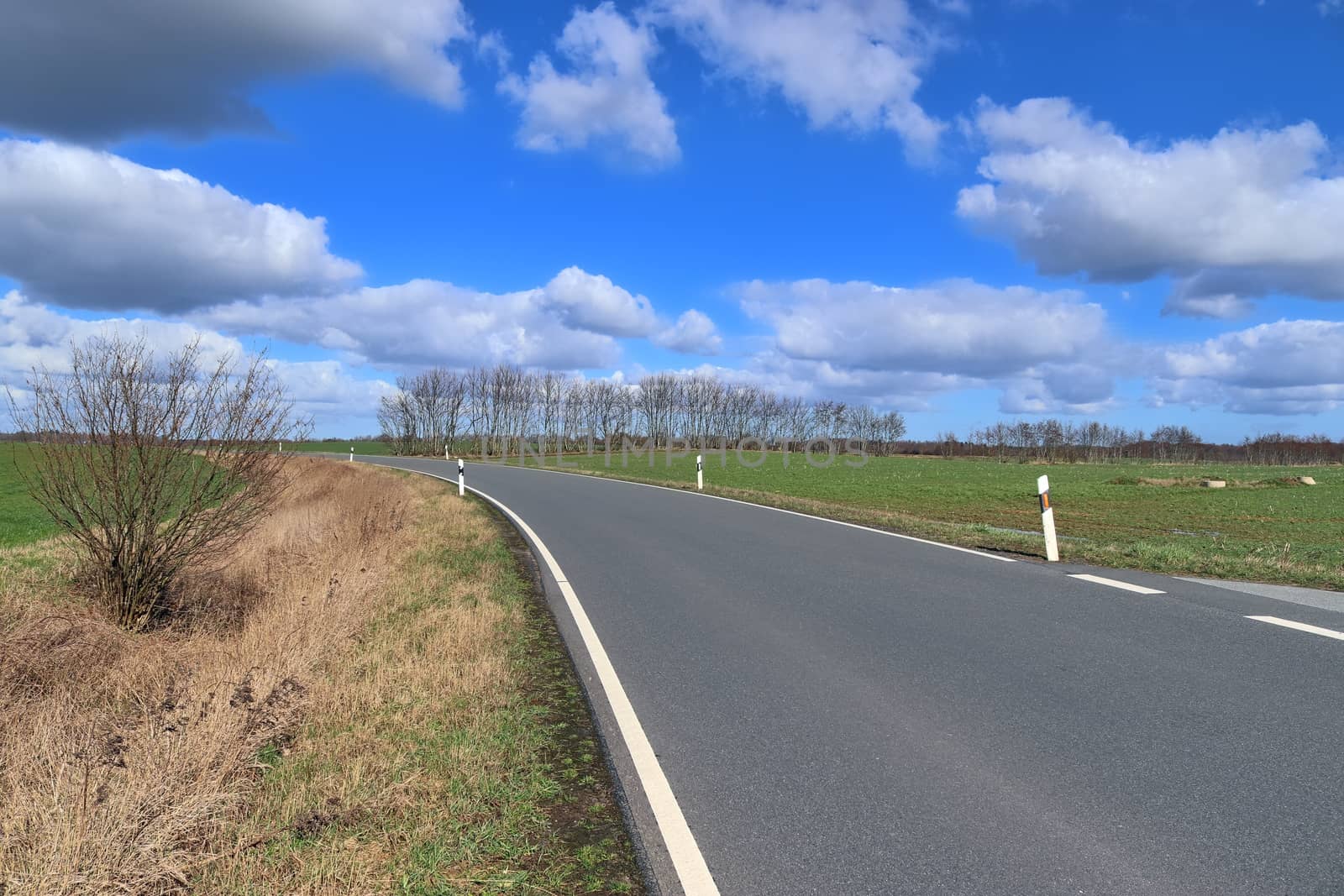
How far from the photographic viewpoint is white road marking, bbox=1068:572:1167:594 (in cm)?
842

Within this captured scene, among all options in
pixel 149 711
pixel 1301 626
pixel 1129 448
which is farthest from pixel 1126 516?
pixel 1129 448

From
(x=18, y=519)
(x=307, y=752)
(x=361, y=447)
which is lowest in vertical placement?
(x=18, y=519)

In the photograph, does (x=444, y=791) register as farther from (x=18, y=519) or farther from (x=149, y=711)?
(x=18, y=519)

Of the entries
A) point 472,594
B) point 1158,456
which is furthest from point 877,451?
point 472,594

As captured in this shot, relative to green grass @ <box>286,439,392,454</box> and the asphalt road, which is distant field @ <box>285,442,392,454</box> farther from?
the asphalt road

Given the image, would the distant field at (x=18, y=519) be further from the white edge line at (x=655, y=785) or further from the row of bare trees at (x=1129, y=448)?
the row of bare trees at (x=1129, y=448)

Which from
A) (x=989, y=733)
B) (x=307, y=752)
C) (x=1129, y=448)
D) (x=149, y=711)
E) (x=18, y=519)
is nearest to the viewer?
(x=307, y=752)

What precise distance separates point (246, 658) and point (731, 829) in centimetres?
444

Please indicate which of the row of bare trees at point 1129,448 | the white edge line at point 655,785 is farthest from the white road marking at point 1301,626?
the row of bare trees at point 1129,448

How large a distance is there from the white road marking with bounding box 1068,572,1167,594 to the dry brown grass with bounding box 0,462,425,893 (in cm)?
768

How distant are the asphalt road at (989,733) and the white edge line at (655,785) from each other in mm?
57

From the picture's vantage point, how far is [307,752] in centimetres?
438

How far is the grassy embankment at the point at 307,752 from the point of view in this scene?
3.14 meters

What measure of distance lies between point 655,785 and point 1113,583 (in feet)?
22.9
